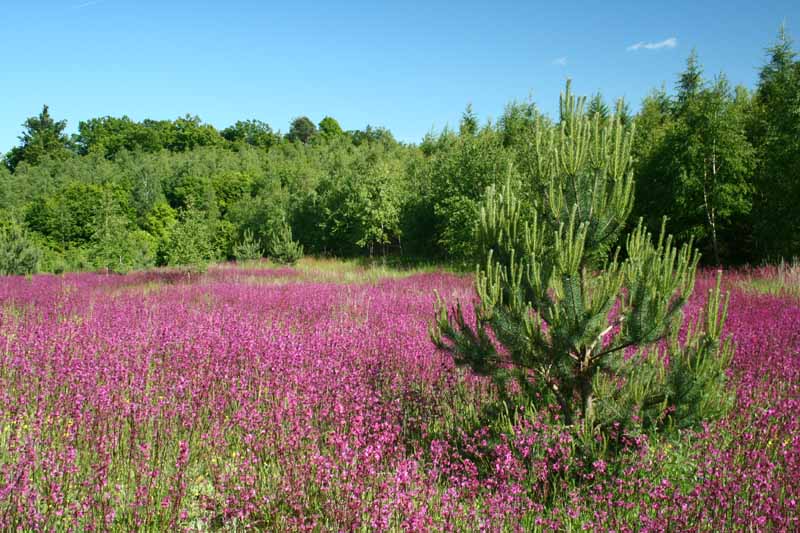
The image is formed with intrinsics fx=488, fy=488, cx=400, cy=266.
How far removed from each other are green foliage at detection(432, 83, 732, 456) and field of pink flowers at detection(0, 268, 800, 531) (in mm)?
248

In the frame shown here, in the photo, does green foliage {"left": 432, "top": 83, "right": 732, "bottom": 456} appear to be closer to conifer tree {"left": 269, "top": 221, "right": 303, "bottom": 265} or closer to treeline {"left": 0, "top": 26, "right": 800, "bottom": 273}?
treeline {"left": 0, "top": 26, "right": 800, "bottom": 273}

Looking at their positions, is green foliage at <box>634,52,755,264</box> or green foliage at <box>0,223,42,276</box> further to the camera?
green foliage at <box>0,223,42,276</box>

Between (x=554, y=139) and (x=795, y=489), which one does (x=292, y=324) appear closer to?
(x=554, y=139)

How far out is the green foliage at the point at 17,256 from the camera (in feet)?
62.4

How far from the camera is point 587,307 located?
3.04 m

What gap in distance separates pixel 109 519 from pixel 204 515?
1.87 ft

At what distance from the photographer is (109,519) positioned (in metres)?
2.26

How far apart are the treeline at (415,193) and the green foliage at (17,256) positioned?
61 millimetres

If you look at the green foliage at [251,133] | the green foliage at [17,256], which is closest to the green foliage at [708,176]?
the green foliage at [17,256]

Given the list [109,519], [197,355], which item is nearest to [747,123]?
[197,355]

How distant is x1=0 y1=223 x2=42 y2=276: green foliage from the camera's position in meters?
19.0

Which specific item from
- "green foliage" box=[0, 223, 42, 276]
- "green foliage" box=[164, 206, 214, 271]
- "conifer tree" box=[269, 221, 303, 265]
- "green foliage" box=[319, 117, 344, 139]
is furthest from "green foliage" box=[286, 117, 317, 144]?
"green foliage" box=[164, 206, 214, 271]

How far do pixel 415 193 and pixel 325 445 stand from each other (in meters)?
22.4

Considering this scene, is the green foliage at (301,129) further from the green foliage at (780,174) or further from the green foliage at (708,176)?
the green foliage at (780,174)
